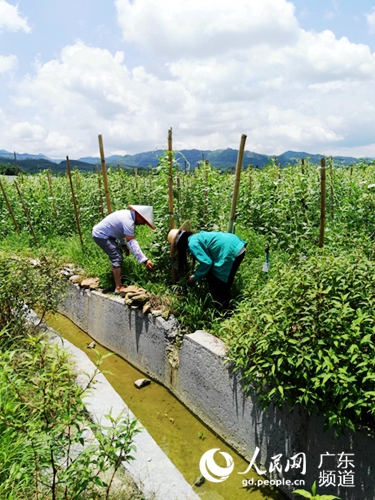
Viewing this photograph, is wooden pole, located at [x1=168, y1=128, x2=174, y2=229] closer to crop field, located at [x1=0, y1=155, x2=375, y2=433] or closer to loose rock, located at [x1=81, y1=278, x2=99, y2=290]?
crop field, located at [x1=0, y1=155, x2=375, y2=433]

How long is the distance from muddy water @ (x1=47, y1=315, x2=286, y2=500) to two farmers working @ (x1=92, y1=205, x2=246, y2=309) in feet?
4.03

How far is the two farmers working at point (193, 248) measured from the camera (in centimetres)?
414

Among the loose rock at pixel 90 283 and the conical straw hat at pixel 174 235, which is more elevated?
the conical straw hat at pixel 174 235

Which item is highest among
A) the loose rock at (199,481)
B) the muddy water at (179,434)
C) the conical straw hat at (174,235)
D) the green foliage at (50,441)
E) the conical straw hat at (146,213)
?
the conical straw hat at (146,213)

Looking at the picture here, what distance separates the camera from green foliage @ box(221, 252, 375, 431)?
2379 millimetres

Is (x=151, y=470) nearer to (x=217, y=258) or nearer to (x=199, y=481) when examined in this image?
(x=199, y=481)

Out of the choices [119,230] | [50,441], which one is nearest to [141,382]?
[119,230]

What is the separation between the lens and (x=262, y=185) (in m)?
6.31

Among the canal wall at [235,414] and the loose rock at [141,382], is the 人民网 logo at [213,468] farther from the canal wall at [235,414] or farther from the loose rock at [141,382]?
the loose rock at [141,382]

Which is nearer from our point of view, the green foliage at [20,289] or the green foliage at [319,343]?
the green foliage at [319,343]

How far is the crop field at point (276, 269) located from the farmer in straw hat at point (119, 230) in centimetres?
23

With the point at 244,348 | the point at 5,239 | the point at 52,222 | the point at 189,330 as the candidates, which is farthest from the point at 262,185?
the point at 5,239

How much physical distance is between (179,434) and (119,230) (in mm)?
2792

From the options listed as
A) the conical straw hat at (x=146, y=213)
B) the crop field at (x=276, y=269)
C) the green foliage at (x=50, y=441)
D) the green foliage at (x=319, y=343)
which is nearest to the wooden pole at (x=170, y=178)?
the crop field at (x=276, y=269)
